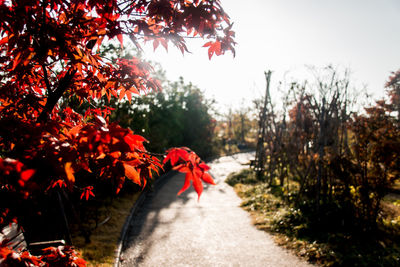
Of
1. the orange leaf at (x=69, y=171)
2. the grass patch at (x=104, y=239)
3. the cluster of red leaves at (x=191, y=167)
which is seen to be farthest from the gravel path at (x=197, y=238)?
the orange leaf at (x=69, y=171)

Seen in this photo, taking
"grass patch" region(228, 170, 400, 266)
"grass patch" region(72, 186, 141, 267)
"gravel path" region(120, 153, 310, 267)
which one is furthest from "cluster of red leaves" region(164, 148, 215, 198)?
"grass patch" region(228, 170, 400, 266)

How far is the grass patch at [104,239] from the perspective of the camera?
475cm

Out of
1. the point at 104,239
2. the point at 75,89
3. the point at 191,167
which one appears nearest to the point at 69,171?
the point at 191,167

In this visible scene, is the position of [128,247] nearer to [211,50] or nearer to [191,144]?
[211,50]

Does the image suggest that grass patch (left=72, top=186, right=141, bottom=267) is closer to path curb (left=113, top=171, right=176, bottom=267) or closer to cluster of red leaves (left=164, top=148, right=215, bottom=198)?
path curb (left=113, top=171, right=176, bottom=267)

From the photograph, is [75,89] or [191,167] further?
[75,89]

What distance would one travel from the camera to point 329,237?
5258mm

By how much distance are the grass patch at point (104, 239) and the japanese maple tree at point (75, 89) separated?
3177 mm

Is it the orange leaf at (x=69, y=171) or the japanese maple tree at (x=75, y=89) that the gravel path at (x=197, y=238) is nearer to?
the japanese maple tree at (x=75, y=89)

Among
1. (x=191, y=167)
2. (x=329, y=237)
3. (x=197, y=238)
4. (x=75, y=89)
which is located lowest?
(x=197, y=238)

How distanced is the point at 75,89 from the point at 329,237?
5849 millimetres

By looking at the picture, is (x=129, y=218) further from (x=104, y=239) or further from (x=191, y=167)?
(x=191, y=167)

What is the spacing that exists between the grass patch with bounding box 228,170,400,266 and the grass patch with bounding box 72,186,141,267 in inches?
159

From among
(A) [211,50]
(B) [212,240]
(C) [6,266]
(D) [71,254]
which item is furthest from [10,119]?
(B) [212,240]
